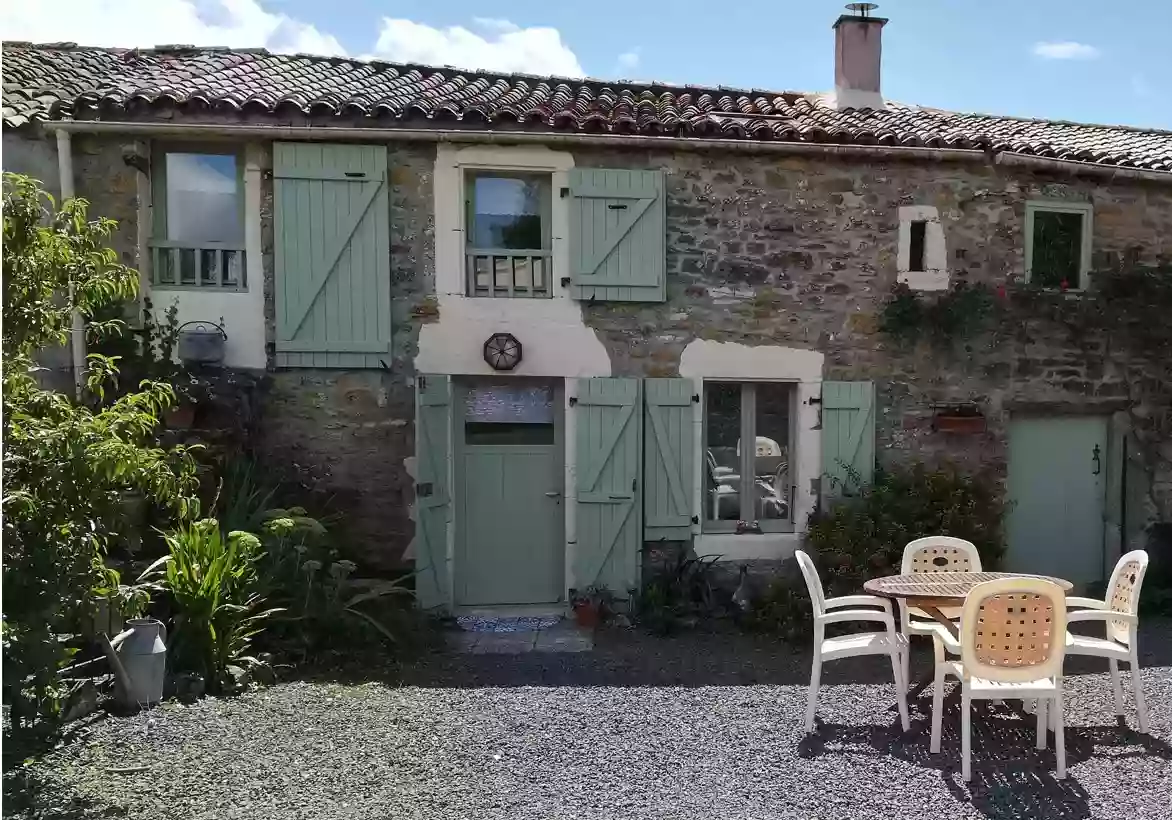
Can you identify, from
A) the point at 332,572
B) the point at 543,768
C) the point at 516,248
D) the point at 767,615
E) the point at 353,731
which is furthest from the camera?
the point at 516,248

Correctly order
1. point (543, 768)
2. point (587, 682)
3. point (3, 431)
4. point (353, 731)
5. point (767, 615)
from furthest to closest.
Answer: point (767, 615)
point (587, 682)
point (353, 731)
point (543, 768)
point (3, 431)

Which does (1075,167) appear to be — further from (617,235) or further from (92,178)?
(92,178)

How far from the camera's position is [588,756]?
4367 millimetres

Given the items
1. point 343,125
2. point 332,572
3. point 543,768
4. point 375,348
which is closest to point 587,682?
point 543,768

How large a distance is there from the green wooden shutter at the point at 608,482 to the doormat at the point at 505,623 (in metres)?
0.45

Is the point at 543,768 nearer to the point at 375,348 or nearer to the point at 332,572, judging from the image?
the point at 332,572

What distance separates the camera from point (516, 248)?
7.41m

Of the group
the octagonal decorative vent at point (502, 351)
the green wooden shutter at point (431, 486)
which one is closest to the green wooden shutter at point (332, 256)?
the green wooden shutter at point (431, 486)

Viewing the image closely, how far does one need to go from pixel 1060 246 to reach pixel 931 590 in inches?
190

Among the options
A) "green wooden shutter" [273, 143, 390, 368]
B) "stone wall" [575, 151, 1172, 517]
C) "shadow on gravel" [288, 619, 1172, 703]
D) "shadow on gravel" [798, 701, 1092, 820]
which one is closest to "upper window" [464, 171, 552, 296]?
"stone wall" [575, 151, 1172, 517]

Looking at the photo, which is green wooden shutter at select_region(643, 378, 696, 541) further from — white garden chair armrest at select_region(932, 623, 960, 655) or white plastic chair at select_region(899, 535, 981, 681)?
white garden chair armrest at select_region(932, 623, 960, 655)

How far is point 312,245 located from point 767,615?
15.8 feet

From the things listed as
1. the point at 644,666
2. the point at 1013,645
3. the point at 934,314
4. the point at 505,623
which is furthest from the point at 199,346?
the point at 934,314

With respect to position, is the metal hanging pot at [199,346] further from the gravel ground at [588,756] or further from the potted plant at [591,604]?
the potted plant at [591,604]
